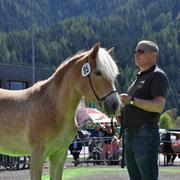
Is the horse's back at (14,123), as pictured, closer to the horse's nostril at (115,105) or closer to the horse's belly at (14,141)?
the horse's belly at (14,141)

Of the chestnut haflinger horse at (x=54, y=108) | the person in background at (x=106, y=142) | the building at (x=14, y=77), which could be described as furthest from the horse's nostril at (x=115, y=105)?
the building at (x=14, y=77)

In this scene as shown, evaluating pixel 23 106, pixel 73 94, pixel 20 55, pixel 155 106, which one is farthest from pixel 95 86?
pixel 20 55

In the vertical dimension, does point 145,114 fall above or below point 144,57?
below

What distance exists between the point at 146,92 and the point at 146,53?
511 millimetres

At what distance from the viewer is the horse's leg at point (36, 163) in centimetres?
455

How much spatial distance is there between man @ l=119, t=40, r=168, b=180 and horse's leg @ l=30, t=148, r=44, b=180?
1.15 m

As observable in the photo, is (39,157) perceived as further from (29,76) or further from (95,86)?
(29,76)

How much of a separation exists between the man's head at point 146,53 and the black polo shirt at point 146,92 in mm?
87

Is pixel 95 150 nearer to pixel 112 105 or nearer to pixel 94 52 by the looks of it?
pixel 94 52

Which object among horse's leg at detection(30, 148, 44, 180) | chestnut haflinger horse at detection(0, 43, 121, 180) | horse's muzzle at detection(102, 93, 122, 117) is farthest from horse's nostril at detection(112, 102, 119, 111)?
horse's leg at detection(30, 148, 44, 180)

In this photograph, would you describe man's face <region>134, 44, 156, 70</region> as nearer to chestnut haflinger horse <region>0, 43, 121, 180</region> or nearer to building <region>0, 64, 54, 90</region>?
chestnut haflinger horse <region>0, 43, 121, 180</region>

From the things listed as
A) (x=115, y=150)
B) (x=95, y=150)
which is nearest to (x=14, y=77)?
(x=95, y=150)

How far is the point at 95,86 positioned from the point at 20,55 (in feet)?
576

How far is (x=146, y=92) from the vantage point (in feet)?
14.5
